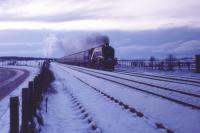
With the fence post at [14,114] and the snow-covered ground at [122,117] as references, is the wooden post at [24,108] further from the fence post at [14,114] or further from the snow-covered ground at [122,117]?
the fence post at [14,114]

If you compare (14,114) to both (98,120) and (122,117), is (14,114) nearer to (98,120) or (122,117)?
(98,120)

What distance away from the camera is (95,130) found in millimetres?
9086

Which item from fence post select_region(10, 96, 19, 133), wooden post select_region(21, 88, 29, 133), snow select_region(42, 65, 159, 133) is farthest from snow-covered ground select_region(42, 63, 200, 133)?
fence post select_region(10, 96, 19, 133)

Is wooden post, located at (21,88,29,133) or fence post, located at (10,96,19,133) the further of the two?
wooden post, located at (21,88,29,133)

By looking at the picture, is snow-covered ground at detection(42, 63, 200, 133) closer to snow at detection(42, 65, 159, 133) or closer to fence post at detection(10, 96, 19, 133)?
snow at detection(42, 65, 159, 133)

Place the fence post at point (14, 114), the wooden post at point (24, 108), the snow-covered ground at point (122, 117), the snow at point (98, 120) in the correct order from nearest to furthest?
the fence post at point (14, 114), the wooden post at point (24, 108), the snow at point (98, 120), the snow-covered ground at point (122, 117)

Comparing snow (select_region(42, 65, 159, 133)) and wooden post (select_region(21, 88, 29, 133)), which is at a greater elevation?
wooden post (select_region(21, 88, 29, 133))

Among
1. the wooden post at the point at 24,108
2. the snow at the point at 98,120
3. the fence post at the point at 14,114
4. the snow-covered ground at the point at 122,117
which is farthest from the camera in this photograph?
the snow-covered ground at the point at 122,117

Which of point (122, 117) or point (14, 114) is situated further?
point (122, 117)

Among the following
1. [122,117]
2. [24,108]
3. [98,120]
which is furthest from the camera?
[122,117]

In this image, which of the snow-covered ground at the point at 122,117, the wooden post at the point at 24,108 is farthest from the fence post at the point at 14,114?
the snow-covered ground at the point at 122,117

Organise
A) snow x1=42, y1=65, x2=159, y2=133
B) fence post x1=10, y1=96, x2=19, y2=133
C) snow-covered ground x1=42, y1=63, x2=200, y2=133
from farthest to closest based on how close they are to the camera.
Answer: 1. snow-covered ground x1=42, y1=63, x2=200, y2=133
2. snow x1=42, y1=65, x2=159, y2=133
3. fence post x1=10, y1=96, x2=19, y2=133

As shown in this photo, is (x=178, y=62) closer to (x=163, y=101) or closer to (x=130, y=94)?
(x=130, y=94)

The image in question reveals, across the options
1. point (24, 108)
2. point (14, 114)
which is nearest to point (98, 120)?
point (24, 108)
